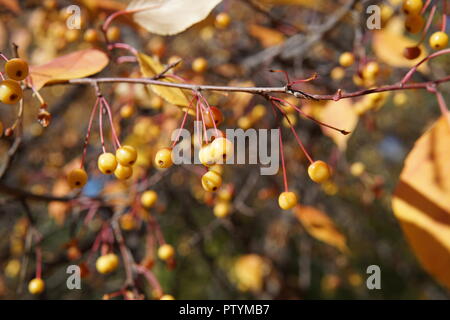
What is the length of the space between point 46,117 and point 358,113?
0.99m

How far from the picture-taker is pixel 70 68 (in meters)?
0.84

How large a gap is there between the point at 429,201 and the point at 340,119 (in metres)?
0.61

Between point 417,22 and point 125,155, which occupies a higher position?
point 417,22

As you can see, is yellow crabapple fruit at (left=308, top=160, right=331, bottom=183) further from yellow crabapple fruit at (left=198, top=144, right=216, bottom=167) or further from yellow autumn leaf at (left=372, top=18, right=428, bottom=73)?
yellow autumn leaf at (left=372, top=18, right=428, bottom=73)

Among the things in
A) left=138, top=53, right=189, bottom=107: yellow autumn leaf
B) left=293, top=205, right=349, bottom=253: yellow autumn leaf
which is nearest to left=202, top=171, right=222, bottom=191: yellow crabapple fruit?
left=138, top=53, right=189, bottom=107: yellow autumn leaf

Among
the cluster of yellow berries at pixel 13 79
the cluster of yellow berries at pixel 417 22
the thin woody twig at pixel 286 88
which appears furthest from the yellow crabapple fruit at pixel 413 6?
the cluster of yellow berries at pixel 13 79

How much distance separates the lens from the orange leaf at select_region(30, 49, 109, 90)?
781 mm

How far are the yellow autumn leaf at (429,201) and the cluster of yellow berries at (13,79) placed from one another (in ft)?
2.49

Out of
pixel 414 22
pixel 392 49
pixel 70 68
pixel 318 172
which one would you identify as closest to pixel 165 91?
pixel 70 68

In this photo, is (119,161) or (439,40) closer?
(119,161)

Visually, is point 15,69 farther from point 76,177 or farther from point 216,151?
point 216,151

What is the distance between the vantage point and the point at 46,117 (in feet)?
2.56
